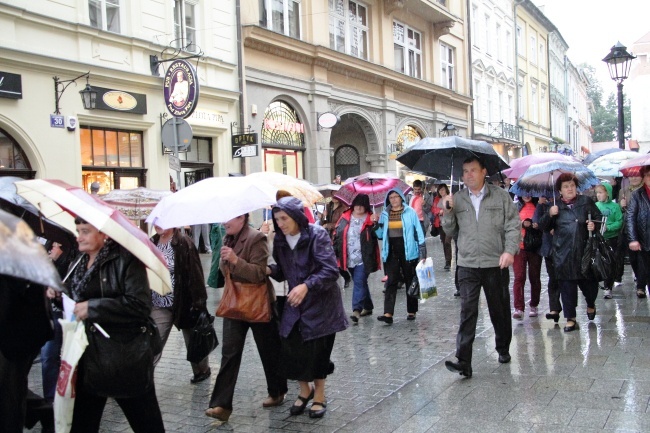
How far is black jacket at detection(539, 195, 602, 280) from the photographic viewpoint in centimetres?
776

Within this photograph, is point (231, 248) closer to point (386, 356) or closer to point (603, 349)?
point (386, 356)

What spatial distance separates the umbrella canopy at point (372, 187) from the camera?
1084 centimetres

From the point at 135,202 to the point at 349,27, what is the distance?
17.9 metres

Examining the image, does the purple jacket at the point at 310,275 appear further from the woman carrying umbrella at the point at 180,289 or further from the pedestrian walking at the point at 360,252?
the pedestrian walking at the point at 360,252

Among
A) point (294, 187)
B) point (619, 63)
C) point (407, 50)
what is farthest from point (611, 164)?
point (407, 50)

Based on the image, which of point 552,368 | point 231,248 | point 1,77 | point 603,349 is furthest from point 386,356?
point 1,77

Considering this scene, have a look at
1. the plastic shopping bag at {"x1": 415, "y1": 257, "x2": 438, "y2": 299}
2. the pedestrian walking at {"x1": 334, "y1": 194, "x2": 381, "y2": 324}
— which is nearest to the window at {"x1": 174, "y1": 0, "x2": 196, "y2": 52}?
the pedestrian walking at {"x1": 334, "y1": 194, "x2": 381, "y2": 324}

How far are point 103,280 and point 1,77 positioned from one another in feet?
32.8

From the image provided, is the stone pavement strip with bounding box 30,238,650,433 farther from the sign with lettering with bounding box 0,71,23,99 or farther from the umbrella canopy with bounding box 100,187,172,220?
the sign with lettering with bounding box 0,71,23,99

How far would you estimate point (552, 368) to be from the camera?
20.4 feet

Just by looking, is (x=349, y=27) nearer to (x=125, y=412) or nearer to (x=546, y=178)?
(x=546, y=178)

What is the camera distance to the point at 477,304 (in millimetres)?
6281

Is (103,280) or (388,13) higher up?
(388,13)

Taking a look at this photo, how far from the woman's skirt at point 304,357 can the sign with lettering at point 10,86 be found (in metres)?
9.35
